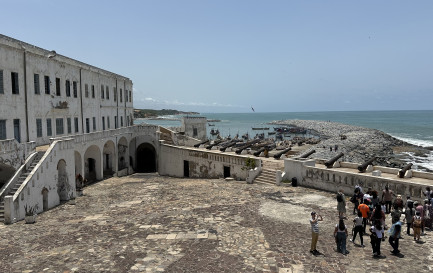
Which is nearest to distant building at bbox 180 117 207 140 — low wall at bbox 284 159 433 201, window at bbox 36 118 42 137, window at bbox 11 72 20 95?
window at bbox 36 118 42 137

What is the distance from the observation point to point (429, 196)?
45.6 ft

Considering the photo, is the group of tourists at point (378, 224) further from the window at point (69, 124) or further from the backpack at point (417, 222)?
the window at point (69, 124)

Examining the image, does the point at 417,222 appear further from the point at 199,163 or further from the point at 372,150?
the point at 372,150

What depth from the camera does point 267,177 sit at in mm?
24406

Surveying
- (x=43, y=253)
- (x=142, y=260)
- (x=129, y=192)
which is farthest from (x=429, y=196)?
(x=129, y=192)

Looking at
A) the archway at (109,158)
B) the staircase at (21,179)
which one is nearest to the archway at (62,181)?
the staircase at (21,179)

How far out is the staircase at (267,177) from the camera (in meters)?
23.8

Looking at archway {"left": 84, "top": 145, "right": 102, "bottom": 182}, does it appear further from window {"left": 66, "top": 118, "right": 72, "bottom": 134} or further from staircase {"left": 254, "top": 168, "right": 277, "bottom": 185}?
staircase {"left": 254, "top": 168, "right": 277, "bottom": 185}

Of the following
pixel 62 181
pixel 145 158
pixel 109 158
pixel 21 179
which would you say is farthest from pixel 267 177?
pixel 145 158

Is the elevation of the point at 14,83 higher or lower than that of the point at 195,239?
higher

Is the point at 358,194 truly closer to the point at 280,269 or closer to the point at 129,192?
the point at 280,269

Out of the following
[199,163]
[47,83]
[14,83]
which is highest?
[47,83]

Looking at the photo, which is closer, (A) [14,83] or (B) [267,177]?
(A) [14,83]

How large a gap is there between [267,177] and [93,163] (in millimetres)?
18038
